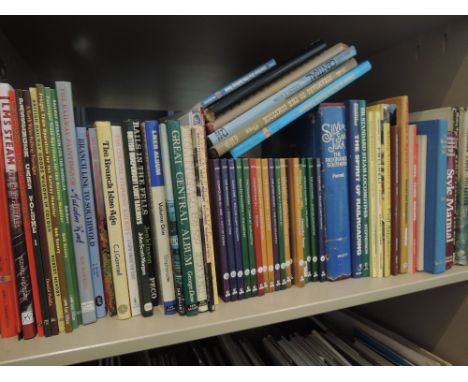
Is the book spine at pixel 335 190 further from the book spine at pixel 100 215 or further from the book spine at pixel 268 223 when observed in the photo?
the book spine at pixel 100 215

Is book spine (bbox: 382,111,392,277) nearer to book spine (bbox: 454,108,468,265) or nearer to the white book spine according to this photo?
book spine (bbox: 454,108,468,265)

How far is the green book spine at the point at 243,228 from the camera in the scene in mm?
478

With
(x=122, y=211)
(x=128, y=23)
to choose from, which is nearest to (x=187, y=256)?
(x=122, y=211)

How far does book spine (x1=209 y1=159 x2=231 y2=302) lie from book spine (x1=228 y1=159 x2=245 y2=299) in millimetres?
17

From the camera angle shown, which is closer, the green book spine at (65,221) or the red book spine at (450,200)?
the green book spine at (65,221)

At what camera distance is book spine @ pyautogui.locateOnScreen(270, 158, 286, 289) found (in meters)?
0.50

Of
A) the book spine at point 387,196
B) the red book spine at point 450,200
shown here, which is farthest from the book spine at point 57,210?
the red book spine at point 450,200

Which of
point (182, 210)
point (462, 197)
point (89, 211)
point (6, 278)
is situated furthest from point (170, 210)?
point (462, 197)

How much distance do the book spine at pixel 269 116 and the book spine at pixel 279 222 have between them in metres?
0.07

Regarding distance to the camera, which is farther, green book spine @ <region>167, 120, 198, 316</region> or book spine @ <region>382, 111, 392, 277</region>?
book spine @ <region>382, 111, 392, 277</region>

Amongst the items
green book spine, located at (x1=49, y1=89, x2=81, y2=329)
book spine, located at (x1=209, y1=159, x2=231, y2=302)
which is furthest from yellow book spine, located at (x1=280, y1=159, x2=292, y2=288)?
green book spine, located at (x1=49, y1=89, x2=81, y2=329)

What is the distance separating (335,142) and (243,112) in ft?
0.58

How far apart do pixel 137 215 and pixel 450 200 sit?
1.91ft

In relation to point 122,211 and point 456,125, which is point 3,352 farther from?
point 456,125
